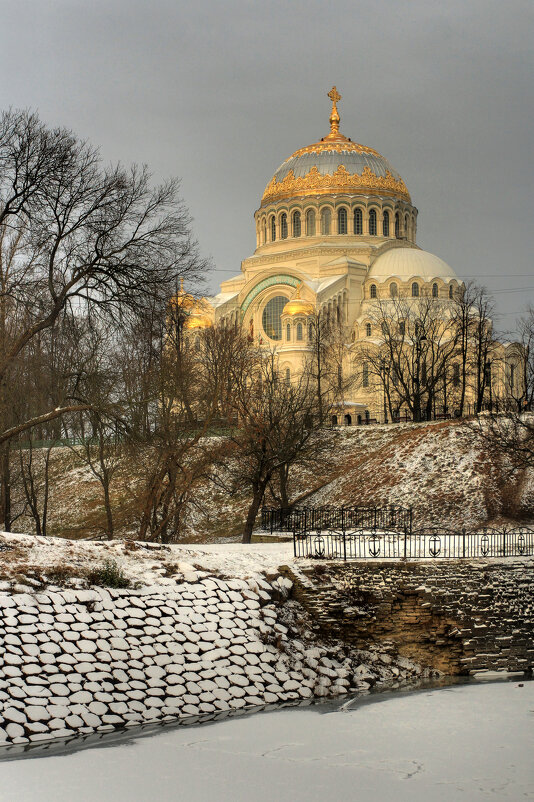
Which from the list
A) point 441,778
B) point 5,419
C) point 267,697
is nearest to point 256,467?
point 5,419

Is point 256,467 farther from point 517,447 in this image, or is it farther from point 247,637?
point 247,637

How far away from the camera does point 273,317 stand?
68.6m

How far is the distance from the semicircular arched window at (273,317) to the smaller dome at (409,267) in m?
6.35

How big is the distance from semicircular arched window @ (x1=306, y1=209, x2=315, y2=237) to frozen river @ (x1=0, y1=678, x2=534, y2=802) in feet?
197

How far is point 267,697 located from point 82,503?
84.0ft

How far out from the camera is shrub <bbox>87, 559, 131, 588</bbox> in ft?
48.9

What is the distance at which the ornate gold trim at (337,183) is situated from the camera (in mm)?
71062

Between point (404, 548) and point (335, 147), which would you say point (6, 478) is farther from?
point (335, 147)

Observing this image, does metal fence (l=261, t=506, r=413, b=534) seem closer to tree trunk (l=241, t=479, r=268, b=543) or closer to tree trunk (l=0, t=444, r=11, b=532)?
tree trunk (l=241, t=479, r=268, b=543)

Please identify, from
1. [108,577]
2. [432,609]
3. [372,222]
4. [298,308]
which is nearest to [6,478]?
[108,577]

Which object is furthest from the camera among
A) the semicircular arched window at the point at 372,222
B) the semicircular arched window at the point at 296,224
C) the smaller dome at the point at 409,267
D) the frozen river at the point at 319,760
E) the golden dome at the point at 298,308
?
the semicircular arched window at the point at 296,224

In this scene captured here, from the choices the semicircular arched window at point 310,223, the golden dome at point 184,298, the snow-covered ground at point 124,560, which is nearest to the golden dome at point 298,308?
the semicircular arched window at point 310,223

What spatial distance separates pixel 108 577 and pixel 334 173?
A: 2362 inches

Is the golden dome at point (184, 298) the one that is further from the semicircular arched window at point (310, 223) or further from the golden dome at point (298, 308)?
the semicircular arched window at point (310, 223)
